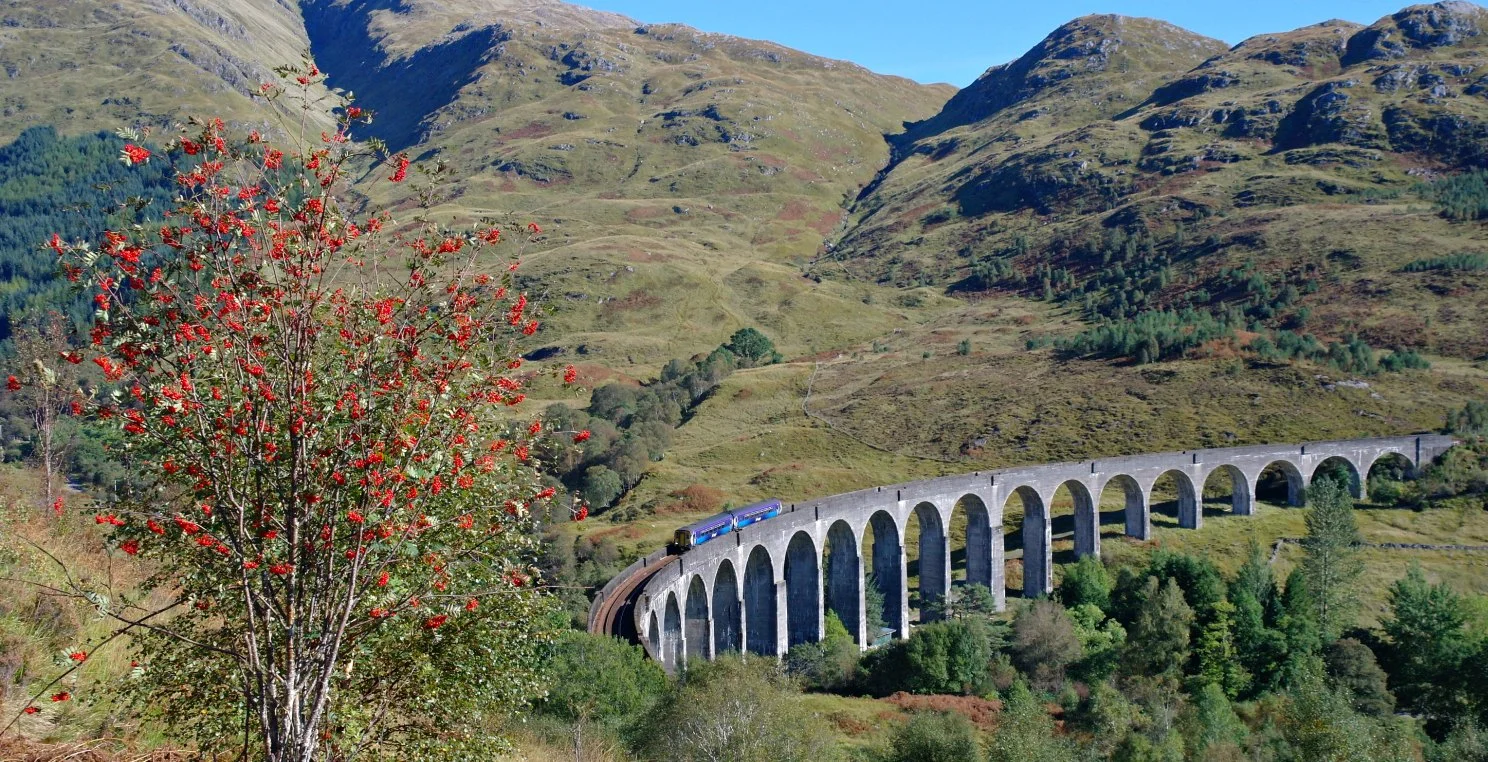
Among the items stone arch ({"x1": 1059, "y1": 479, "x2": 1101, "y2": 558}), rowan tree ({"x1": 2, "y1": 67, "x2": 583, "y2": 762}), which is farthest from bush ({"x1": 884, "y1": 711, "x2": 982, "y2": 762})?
stone arch ({"x1": 1059, "y1": 479, "x2": 1101, "y2": 558})

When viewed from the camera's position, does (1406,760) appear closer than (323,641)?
No

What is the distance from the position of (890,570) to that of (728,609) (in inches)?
625

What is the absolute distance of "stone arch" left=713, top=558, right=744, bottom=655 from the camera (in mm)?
54156

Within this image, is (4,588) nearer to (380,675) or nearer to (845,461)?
(380,675)

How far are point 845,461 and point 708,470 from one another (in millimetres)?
13553

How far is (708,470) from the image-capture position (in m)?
90.8

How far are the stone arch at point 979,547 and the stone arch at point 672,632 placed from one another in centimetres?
2643

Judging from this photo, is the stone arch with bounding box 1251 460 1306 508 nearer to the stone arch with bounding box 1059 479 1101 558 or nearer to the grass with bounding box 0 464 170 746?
the stone arch with bounding box 1059 479 1101 558

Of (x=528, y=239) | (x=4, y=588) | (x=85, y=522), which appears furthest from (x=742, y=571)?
(x=528, y=239)

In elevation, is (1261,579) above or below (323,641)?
below

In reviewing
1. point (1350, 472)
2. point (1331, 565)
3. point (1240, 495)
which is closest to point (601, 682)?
point (1331, 565)

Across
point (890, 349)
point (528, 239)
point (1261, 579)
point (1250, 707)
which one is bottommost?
point (1250, 707)

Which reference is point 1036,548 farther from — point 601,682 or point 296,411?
point 296,411

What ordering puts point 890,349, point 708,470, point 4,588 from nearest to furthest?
point 4,588, point 708,470, point 890,349
